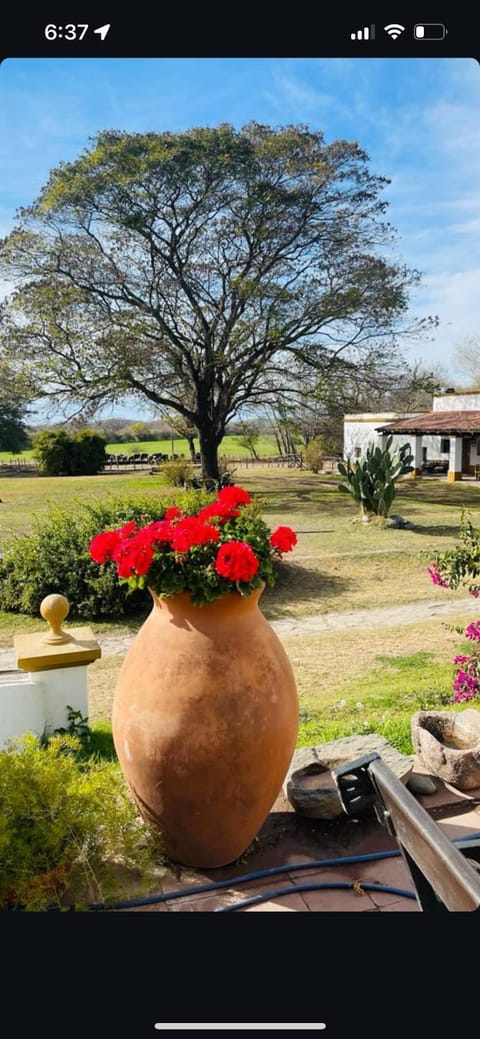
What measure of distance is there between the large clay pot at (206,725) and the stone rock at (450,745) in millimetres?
526

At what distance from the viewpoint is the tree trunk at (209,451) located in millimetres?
4008

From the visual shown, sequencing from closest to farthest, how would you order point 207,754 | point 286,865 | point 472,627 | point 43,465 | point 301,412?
point 207,754 < point 286,865 < point 472,627 < point 43,465 < point 301,412

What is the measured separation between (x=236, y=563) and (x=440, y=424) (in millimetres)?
3629

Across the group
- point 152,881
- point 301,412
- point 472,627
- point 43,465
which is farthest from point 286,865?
point 301,412

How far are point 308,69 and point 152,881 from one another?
1564 millimetres

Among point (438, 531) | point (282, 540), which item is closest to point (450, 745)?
point (282, 540)

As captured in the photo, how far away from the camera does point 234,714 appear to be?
1188 millimetres

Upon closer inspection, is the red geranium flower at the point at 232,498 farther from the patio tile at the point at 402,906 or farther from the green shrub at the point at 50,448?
the green shrub at the point at 50,448

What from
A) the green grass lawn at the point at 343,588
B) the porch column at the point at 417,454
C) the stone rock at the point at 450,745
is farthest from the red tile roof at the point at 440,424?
the stone rock at the point at 450,745

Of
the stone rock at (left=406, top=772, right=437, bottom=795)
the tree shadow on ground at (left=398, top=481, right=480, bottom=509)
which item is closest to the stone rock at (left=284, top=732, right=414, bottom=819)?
the stone rock at (left=406, top=772, right=437, bottom=795)

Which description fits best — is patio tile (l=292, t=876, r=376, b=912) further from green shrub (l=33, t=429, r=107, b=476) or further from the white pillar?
the white pillar

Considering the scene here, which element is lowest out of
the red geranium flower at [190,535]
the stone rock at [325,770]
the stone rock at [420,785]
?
the stone rock at [420,785]

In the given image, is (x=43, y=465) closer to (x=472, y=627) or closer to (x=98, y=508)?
(x=98, y=508)
